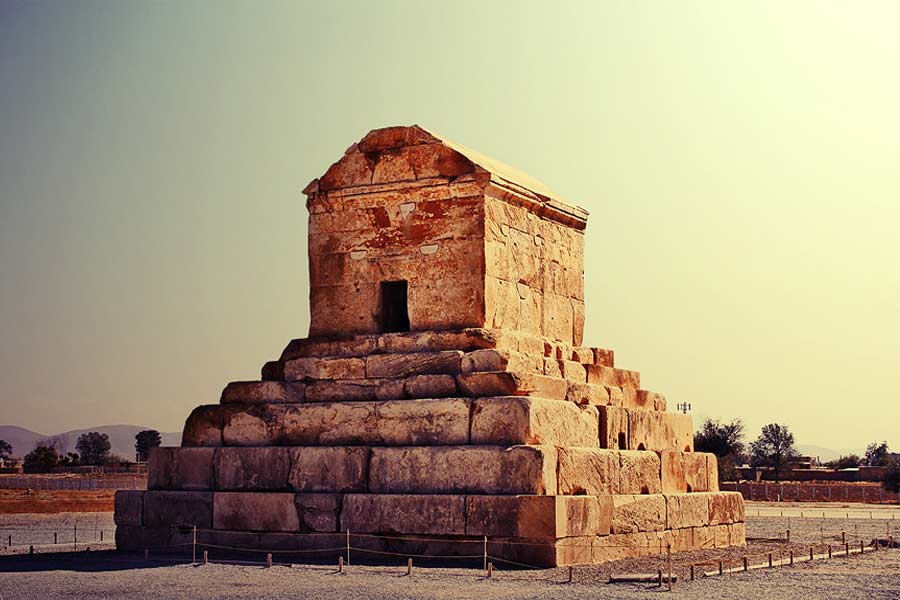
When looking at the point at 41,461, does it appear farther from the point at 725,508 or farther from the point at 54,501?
the point at 725,508

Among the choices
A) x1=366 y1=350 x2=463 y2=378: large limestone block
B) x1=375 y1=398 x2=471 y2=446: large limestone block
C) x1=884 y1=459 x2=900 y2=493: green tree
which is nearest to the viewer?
x1=375 y1=398 x2=471 y2=446: large limestone block

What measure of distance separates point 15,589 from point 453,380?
17.1 ft

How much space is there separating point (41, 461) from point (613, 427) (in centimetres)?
4774

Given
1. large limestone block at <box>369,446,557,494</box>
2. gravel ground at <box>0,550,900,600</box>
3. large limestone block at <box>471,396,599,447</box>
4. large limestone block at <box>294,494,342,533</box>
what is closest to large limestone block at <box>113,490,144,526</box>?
gravel ground at <box>0,550,900,600</box>

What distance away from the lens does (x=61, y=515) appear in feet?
91.0

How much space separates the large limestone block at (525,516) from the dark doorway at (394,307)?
3.34 metres

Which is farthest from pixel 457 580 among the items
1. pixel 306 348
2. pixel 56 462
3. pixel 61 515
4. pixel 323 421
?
pixel 56 462

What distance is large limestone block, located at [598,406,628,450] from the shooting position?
52.0 feet

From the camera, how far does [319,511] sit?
14.7m

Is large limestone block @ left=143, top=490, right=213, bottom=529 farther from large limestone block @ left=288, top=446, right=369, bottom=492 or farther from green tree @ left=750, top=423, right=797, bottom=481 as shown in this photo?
green tree @ left=750, top=423, right=797, bottom=481

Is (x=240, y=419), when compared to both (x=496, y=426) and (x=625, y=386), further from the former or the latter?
(x=625, y=386)

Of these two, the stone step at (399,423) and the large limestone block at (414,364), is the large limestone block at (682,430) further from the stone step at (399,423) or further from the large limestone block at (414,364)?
the large limestone block at (414,364)

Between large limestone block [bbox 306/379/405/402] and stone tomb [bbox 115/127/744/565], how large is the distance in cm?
2

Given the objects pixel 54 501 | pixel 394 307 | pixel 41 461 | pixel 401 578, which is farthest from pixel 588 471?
pixel 41 461
